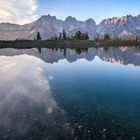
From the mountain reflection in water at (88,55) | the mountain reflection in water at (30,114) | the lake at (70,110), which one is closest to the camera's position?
the mountain reflection in water at (30,114)

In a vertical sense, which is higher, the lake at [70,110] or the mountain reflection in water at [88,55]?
the mountain reflection in water at [88,55]

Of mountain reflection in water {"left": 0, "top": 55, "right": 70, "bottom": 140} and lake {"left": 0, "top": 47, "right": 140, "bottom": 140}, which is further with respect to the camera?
lake {"left": 0, "top": 47, "right": 140, "bottom": 140}

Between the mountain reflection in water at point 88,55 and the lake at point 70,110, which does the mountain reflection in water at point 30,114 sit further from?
the mountain reflection in water at point 88,55

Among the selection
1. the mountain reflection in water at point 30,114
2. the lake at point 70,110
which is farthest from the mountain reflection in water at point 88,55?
the mountain reflection in water at point 30,114

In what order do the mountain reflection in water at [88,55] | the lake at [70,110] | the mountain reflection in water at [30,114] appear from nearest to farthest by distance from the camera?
1. the mountain reflection in water at [30,114]
2. the lake at [70,110]
3. the mountain reflection in water at [88,55]

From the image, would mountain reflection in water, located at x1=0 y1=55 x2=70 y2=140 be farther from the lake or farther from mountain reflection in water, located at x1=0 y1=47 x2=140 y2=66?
mountain reflection in water, located at x1=0 y1=47 x2=140 y2=66

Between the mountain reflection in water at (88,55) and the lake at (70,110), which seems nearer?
the lake at (70,110)

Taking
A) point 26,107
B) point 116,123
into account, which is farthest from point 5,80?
point 116,123

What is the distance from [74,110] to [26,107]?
6918 millimetres

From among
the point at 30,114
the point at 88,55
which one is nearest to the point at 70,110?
the point at 30,114

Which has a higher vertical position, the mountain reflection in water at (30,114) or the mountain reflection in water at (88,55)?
the mountain reflection in water at (88,55)

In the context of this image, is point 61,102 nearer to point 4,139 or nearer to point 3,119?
point 3,119

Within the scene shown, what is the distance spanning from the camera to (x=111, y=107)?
33.7m

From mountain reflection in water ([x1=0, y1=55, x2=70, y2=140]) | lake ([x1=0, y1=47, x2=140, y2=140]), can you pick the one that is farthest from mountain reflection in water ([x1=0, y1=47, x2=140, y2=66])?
mountain reflection in water ([x1=0, y1=55, x2=70, y2=140])
